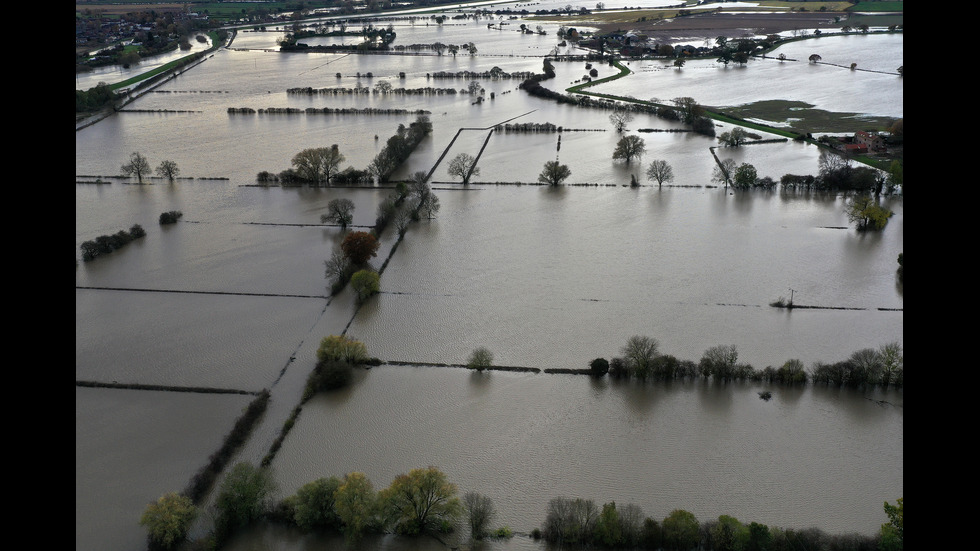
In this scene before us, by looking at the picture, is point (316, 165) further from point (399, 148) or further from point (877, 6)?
point (877, 6)

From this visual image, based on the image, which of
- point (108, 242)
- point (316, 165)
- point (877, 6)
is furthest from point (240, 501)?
point (877, 6)

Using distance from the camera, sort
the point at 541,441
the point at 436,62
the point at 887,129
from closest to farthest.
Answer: the point at 541,441 < the point at 887,129 < the point at 436,62

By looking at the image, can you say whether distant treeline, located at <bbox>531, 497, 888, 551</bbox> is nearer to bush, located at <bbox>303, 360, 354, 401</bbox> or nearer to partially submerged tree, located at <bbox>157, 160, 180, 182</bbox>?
bush, located at <bbox>303, 360, 354, 401</bbox>

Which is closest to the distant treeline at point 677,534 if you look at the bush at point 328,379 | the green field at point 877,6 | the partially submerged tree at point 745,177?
the bush at point 328,379

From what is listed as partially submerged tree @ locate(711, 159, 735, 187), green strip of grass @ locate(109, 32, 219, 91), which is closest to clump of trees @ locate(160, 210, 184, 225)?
partially submerged tree @ locate(711, 159, 735, 187)
